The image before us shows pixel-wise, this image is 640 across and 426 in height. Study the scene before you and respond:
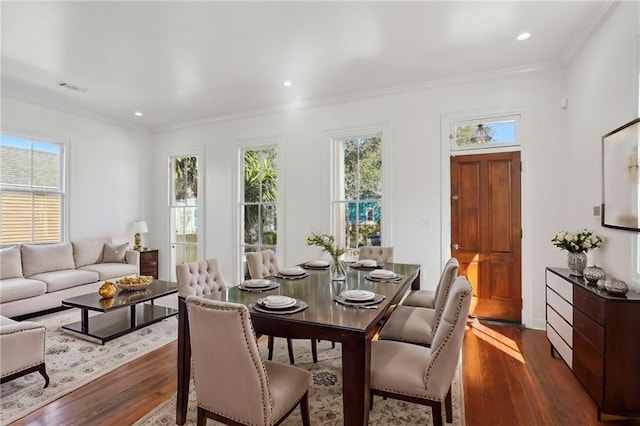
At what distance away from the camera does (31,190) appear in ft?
15.9

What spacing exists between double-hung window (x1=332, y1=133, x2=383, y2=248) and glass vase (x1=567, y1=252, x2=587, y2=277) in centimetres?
225

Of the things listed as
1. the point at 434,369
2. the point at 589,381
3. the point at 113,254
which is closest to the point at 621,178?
the point at 589,381

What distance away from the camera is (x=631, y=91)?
7.87 ft

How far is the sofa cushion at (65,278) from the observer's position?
4.21 meters

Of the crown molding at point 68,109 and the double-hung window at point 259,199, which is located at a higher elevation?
the crown molding at point 68,109

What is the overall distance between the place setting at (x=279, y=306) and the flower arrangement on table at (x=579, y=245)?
7.88 ft

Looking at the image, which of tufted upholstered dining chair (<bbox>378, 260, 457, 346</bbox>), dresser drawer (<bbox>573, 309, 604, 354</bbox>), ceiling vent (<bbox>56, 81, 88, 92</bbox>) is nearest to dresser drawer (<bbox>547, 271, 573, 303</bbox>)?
dresser drawer (<bbox>573, 309, 604, 354</bbox>)

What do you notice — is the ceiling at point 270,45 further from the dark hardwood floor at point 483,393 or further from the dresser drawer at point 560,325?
the dark hardwood floor at point 483,393

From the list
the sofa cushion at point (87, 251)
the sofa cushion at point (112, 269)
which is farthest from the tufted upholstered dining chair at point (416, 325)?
the sofa cushion at point (87, 251)

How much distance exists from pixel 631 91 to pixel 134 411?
165 inches

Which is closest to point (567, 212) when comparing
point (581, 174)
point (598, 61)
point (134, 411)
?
point (581, 174)

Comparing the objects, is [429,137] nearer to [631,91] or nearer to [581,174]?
[581,174]

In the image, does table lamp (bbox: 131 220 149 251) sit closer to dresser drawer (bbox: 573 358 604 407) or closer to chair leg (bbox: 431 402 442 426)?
chair leg (bbox: 431 402 442 426)

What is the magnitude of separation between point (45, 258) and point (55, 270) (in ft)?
0.70
